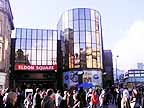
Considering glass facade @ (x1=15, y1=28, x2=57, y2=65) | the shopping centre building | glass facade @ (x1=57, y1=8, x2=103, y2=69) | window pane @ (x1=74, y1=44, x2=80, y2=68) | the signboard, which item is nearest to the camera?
the signboard

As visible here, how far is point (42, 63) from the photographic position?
54156 millimetres

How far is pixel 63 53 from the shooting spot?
5509cm

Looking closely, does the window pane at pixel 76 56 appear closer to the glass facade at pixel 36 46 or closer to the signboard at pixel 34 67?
the signboard at pixel 34 67

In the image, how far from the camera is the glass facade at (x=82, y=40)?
171ft

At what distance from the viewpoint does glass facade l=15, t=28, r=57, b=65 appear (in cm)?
5394

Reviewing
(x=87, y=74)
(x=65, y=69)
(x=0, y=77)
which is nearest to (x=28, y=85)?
(x=65, y=69)

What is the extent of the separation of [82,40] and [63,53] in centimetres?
466

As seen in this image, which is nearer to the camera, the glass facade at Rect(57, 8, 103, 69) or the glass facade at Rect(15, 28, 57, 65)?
the glass facade at Rect(57, 8, 103, 69)

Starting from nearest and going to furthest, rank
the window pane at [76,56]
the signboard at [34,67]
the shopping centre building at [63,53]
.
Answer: the signboard at [34,67]
the shopping centre building at [63,53]
the window pane at [76,56]

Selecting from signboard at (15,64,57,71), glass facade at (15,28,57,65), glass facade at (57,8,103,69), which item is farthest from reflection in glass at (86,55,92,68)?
glass facade at (15,28,57,65)

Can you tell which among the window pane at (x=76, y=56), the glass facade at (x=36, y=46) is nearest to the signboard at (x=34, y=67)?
the glass facade at (x=36, y=46)

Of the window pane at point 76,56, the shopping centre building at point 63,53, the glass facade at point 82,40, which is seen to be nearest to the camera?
the shopping centre building at point 63,53

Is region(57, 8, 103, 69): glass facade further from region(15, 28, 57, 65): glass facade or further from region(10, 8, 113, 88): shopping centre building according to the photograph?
region(15, 28, 57, 65): glass facade

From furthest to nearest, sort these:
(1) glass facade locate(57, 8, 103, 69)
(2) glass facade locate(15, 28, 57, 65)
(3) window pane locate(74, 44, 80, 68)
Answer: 1. (2) glass facade locate(15, 28, 57, 65)
2. (1) glass facade locate(57, 8, 103, 69)
3. (3) window pane locate(74, 44, 80, 68)
